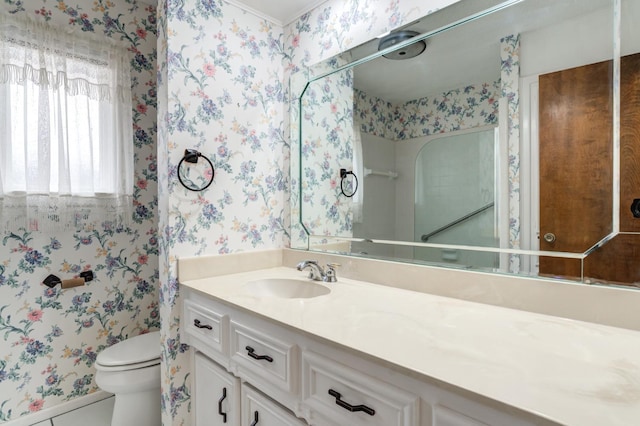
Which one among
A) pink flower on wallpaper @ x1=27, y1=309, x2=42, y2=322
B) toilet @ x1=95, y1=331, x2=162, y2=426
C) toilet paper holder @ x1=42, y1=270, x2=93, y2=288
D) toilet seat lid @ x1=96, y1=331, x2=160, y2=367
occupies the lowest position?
toilet @ x1=95, y1=331, x2=162, y2=426

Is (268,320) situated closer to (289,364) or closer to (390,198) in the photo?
(289,364)

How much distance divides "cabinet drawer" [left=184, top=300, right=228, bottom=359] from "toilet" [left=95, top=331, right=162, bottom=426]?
40 centimetres

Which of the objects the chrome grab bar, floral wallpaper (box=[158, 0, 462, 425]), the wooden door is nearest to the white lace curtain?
floral wallpaper (box=[158, 0, 462, 425])

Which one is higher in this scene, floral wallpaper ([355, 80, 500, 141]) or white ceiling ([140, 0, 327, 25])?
white ceiling ([140, 0, 327, 25])

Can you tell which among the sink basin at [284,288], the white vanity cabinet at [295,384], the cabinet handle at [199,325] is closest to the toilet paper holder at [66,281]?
the white vanity cabinet at [295,384]

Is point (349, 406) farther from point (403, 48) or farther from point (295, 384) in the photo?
point (403, 48)

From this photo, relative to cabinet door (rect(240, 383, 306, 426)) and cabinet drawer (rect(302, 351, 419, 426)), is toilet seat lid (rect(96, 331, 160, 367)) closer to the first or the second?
cabinet door (rect(240, 383, 306, 426))

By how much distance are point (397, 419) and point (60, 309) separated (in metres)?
2.00

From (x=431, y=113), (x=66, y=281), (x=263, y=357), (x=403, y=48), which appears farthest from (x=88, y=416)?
(x=403, y=48)

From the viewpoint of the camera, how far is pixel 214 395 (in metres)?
1.34

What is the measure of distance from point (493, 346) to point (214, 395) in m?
1.09

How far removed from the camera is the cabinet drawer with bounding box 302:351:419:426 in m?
0.71

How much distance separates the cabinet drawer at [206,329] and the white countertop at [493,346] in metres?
0.11

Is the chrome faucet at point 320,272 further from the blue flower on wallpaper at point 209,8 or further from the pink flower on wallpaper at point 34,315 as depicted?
the pink flower on wallpaper at point 34,315
